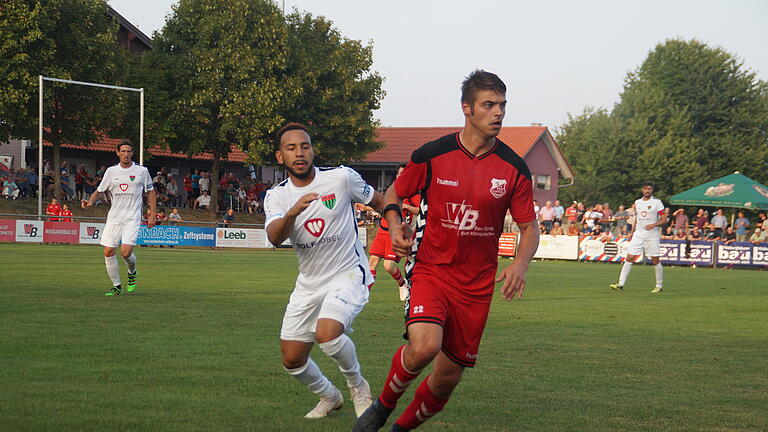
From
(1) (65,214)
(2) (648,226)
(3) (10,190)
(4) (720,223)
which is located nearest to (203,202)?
(3) (10,190)

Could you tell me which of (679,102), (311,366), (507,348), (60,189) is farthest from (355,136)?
(311,366)

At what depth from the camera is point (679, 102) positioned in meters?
76.4

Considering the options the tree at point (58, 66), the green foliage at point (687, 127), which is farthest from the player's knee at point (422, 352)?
the green foliage at point (687, 127)

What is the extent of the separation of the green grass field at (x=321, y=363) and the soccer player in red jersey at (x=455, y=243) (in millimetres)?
686

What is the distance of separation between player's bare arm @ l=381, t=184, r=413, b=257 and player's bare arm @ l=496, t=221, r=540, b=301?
24.4 inches

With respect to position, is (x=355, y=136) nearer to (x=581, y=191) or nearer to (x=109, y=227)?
(x=581, y=191)

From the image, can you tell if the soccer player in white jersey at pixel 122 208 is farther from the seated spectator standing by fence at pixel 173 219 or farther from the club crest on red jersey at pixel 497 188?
the seated spectator standing by fence at pixel 173 219

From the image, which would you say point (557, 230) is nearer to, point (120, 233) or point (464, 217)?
point (120, 233)

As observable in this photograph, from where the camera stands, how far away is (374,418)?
19.2ft

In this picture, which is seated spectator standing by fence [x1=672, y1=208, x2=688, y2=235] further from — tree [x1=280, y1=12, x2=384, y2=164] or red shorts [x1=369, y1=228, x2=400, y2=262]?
red shorts [x1=369, y1=228, x2=400, y2=262]

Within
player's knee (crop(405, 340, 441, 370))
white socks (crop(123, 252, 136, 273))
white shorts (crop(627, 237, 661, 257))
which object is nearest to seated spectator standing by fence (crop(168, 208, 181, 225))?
white shorts (crop(627, 237, 661, 257))

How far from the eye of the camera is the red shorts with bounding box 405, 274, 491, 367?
5.81m

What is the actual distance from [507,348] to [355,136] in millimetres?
43232

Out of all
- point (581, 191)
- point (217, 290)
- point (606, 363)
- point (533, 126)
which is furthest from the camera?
point (581, 191)
